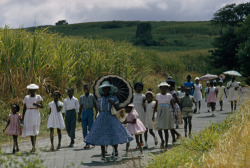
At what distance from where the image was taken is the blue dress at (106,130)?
10539 millimetres

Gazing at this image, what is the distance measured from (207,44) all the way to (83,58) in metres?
68.0

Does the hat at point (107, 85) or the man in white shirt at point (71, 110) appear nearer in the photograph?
the hat at point (107, 85)

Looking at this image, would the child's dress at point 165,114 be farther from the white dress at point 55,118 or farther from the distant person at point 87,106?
the white dress at point 55,118

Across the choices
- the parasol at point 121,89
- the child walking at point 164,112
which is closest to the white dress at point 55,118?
the parasol at point 121,89

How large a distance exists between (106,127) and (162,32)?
99.8m

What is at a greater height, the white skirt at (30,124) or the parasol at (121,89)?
the parasol at (121,89)

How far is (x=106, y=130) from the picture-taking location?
34.6ft

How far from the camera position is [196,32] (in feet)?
364

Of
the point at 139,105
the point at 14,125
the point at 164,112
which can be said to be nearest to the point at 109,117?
the point at 164,112

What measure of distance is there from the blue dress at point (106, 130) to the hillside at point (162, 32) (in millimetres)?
67642

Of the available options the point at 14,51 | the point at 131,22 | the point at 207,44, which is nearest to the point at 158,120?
the point at 14,51

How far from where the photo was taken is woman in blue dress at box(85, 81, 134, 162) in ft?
34.6

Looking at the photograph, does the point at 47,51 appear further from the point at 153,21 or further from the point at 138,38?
the point at 153,21

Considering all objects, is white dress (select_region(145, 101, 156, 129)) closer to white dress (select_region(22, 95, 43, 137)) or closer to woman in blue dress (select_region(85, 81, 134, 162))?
woman in blue dress (select_region(85, 81, 134, 162))
